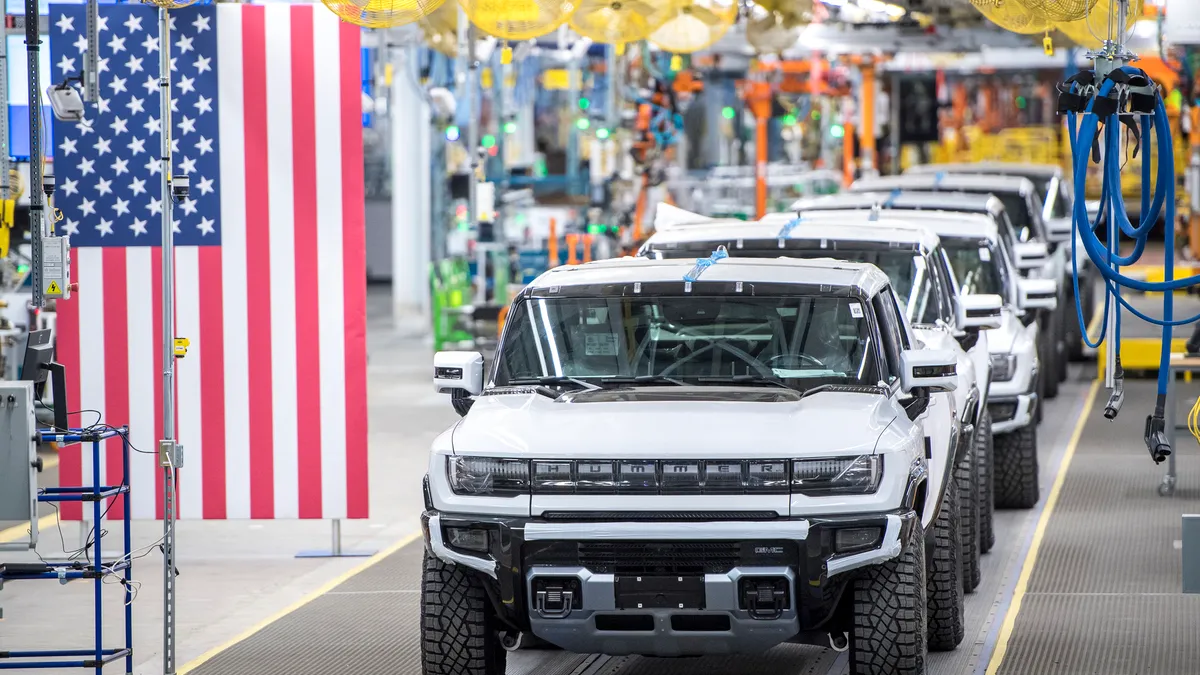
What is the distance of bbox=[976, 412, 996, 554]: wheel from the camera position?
8.90m

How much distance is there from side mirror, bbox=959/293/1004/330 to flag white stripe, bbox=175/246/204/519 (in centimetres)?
392

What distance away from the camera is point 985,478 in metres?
8.95

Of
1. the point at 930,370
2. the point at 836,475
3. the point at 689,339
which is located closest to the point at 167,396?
the point at 689,339

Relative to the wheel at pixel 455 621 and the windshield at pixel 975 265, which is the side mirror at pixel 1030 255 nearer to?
the windshield at pixel 975 265

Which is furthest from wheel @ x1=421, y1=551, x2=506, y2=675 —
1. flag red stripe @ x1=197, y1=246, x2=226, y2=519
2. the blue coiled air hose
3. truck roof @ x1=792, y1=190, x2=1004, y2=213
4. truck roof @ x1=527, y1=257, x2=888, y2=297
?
truck roof @ x1=792, y1=190, x2=1004, y2=213

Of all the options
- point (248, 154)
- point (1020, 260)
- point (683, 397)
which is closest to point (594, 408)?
point (683, 397)

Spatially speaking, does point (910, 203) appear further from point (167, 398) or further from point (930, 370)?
point (167, 398)

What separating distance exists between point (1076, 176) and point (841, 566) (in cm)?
215

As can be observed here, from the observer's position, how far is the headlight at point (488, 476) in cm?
579

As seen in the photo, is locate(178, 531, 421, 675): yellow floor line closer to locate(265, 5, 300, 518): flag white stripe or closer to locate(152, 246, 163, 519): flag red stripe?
locate(265, 5, 300, 518): flag white stripe

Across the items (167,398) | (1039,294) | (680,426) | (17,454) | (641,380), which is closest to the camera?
(680,426)

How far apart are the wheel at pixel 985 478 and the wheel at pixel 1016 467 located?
1.39m

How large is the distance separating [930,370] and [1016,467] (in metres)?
4.65

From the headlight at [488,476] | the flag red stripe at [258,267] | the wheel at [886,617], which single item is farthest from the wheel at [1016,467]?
the headlight at [488,476]
